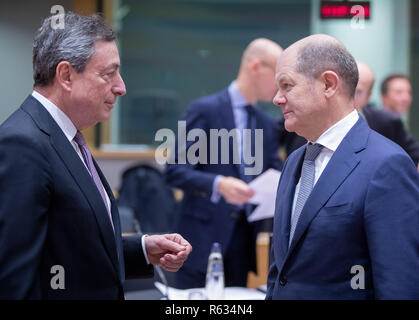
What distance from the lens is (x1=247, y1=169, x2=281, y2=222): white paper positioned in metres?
2.73

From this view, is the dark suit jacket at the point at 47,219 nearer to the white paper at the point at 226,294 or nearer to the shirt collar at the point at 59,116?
the shirt collar at the point at 59,116

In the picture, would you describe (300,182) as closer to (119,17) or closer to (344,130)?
(344,130)

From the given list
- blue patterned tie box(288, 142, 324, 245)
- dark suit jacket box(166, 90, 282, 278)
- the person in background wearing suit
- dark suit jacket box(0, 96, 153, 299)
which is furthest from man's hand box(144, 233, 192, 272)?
the person in background wearing suit

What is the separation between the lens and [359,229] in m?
1.46

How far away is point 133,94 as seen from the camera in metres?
Answer: 6.20

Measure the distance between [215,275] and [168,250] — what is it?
97 centimetres

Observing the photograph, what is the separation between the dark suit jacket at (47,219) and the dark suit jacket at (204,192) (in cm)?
146

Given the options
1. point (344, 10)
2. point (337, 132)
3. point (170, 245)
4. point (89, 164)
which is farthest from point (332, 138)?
point (344, 10)

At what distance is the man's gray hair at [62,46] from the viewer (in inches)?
58.2

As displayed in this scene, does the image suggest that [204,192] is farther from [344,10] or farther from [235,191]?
[344,10]

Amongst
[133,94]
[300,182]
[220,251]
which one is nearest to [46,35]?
[300,182]

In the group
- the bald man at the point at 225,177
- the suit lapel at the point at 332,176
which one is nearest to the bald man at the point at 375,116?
the bald man at the point at 225,177

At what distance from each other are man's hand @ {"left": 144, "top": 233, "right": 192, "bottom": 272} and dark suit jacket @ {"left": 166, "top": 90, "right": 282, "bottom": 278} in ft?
3.82
